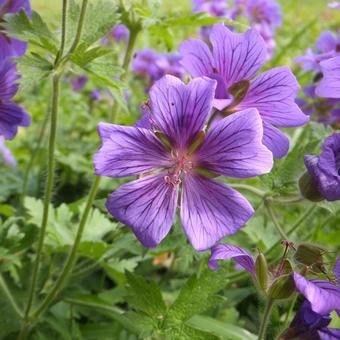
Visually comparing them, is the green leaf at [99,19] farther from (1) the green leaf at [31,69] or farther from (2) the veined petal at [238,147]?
(2) the veined petal at [238,147]

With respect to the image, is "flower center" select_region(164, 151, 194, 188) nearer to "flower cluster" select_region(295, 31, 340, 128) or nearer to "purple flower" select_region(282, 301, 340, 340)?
"purple flower" select_region(282, 301, 340, 340)

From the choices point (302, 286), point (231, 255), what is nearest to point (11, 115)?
point (231, 255)

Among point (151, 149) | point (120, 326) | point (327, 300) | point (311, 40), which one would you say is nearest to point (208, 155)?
point (151, 149)

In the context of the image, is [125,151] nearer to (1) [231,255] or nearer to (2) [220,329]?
(1) [231,255]

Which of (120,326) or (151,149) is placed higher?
(151,149)

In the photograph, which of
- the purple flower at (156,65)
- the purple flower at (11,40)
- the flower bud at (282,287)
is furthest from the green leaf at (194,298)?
the purple flower at (156,65)

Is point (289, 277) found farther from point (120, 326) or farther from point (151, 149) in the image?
point (120, 326)
